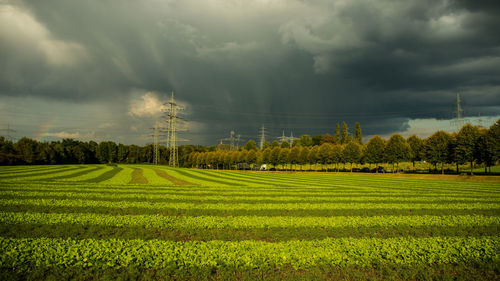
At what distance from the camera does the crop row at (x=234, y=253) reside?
31.8 feet

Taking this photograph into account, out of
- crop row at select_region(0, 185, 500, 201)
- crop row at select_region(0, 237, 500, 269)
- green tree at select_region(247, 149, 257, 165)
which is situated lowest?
crop row at select_region(0, 185, 500, 201)

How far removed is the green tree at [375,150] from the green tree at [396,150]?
7.96 ft

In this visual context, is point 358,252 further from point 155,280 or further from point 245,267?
point 155,280

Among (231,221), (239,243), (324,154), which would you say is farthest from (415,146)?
(239,243)

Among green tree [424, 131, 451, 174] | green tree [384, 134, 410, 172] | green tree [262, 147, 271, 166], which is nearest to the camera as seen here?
green tree [424, 131, 451, 174]

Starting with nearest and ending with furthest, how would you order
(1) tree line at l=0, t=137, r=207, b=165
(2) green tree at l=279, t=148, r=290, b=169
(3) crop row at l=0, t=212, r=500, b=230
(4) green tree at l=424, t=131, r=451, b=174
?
1. (3) crop row at l=0, t=212, r=500, b=230
2. (4) green tree at l=424, t=131, r=451, b=174
3. (1) tree line at l=0, t=137, r=207, b=165
4. (2) green tree at l=279, t=148, r=290, b=169

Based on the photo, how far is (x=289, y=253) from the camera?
10812 mm

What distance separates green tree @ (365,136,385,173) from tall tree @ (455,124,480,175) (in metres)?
23.0

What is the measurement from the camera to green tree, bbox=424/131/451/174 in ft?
254

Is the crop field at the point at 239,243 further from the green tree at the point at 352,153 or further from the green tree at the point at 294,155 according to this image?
the green tree at the point at 294,155

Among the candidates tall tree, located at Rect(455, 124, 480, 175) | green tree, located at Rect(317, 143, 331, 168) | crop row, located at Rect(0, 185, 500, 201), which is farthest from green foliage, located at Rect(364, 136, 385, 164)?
crop row, located at Rect(0, 185, 500, 201)

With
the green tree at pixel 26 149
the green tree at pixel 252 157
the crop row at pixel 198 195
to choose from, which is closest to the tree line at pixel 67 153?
the green tree at pixel 26 149

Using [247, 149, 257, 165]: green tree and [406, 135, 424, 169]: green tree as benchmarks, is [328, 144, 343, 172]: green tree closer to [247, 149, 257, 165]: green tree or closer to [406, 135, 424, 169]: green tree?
[406, 135, 424, 169]: green tree

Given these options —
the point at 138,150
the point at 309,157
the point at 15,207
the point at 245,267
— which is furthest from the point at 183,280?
the point at 138,150
